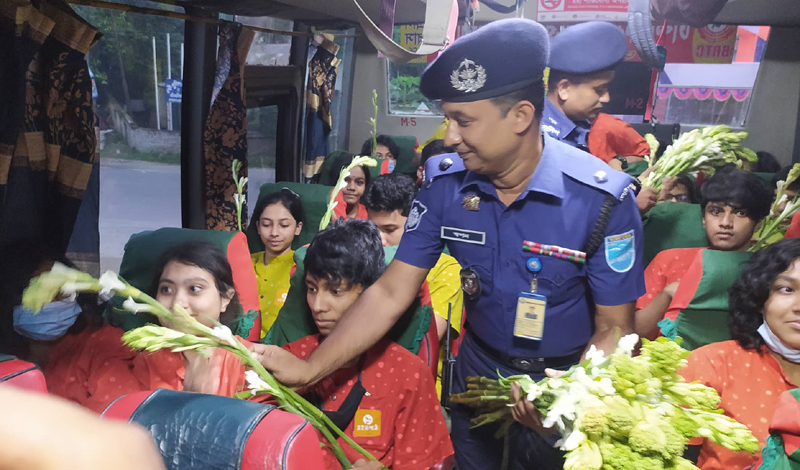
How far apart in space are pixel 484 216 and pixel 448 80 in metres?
0.41

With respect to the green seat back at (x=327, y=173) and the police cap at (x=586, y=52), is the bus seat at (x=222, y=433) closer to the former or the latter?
the police cap at (x=586, y=52)

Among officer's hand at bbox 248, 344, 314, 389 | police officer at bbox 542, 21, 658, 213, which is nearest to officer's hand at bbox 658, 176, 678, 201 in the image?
police officer at bbox 542, 21, 658, 213

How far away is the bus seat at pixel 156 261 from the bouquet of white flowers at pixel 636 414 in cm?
144

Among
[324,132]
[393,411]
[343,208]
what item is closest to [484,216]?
[393,411]

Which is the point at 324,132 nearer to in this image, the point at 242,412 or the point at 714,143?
the point at 714,143

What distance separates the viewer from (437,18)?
6.75 feet

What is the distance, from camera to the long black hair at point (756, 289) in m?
1.83

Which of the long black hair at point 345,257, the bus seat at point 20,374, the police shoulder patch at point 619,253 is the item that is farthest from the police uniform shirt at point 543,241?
the bus seat at point 20,374

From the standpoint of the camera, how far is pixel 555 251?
1.64m

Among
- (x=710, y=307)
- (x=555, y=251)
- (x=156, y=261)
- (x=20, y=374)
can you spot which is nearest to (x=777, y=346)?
(x=710, y=307)

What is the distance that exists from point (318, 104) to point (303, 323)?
350cm

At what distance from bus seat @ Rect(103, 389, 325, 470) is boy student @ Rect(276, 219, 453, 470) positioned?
89 centimetres

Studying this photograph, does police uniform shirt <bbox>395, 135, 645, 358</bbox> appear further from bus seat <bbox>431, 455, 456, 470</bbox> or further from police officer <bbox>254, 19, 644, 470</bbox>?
bus seat <bbox>431, 455, 456, 470</bbox>

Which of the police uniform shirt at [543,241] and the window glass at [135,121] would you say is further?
the window glass at [135,121]
